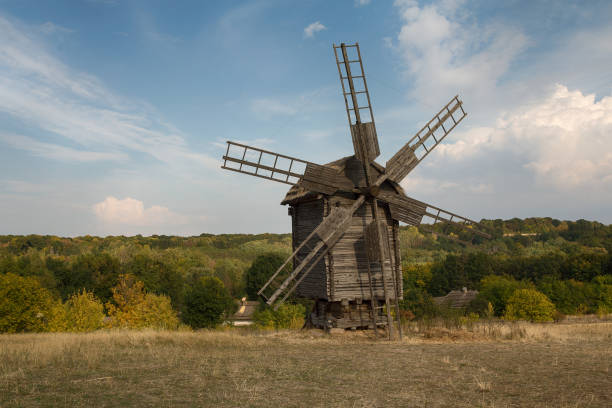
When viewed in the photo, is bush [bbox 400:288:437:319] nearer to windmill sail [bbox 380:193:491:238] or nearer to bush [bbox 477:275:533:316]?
bush [bbox 477:275:533:316]

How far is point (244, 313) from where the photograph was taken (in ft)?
250

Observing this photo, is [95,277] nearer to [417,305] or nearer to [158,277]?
[158,277]

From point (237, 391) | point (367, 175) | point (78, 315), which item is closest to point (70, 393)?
point (237, 391)

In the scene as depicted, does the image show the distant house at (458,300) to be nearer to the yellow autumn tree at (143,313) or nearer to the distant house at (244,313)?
the distant house at (244,313)

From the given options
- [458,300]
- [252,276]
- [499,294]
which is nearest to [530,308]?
[499,294]

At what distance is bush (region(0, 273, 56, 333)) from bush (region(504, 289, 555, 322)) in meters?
41.0

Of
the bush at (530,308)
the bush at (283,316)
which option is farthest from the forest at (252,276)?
the bush at (283,316)

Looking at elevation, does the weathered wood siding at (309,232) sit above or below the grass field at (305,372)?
above

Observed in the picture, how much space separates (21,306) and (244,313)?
4421cm

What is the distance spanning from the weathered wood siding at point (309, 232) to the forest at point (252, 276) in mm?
4195

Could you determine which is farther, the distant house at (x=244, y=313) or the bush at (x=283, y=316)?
the distant house at (x=244, y=313)

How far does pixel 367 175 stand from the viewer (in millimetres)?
16859

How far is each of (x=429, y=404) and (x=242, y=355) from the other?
6342 mm

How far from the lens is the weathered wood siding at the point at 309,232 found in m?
17.3
